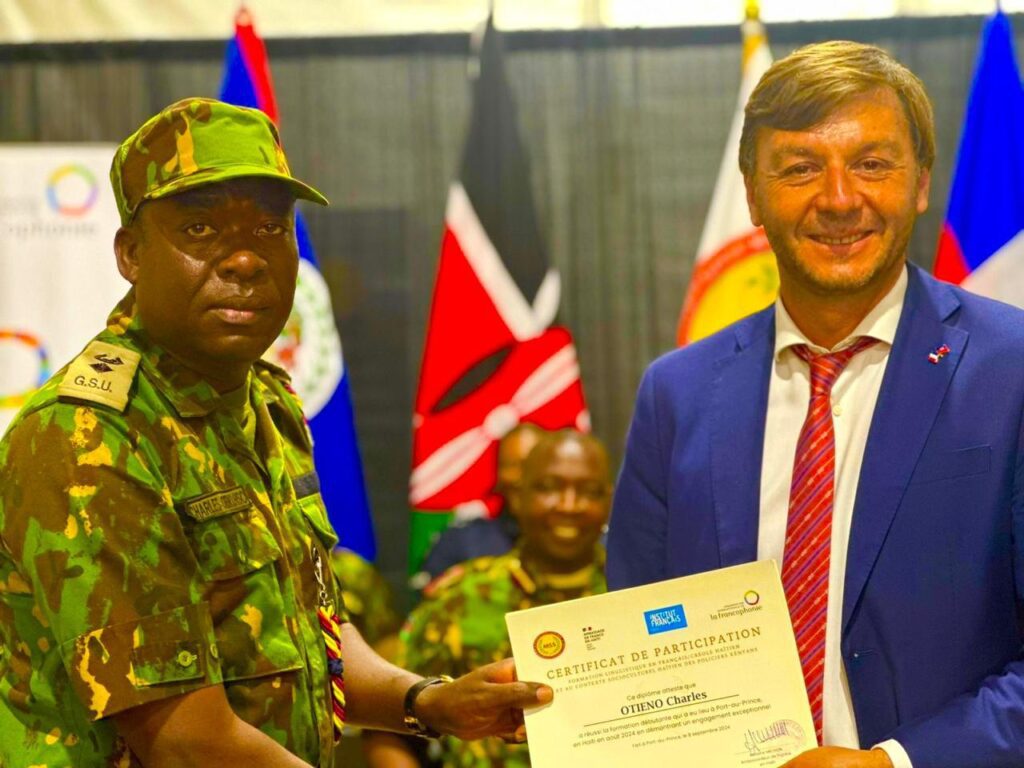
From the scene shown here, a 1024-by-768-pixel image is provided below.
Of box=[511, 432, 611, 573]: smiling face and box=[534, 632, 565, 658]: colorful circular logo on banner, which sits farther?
box=[511, 432, 611, 573]: smiling face

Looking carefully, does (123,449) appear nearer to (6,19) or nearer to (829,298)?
(829,298)

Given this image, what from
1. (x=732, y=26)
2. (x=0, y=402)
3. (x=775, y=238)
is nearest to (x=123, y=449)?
(x=775, y=238)

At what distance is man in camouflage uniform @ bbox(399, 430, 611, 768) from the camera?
402 cm

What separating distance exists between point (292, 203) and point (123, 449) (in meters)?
0.46

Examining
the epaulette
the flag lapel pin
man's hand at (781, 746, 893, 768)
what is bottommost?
man's hand at (781, 746, 893, 768)

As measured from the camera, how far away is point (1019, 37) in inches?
221

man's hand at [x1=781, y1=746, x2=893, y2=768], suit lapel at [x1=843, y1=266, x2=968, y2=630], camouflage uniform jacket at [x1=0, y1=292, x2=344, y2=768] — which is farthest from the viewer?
suit lapel at [x1=843, y1=266, x2=968, y2=630]

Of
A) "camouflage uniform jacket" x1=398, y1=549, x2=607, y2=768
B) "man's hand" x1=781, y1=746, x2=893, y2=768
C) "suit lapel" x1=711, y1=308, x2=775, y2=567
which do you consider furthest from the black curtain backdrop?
"man's hand" x1=781, y1=746, x2=893, y2=768

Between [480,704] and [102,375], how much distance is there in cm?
86

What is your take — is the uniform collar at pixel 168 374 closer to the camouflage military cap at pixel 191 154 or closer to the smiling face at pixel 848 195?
the camouflage military cap at pixel 191 154

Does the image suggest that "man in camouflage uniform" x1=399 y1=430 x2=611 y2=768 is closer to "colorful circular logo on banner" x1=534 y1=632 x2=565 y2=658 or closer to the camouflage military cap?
"colorful circular logo on banner" x1=534 y1=632 x2=565 y2=658

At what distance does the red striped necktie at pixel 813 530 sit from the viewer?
7.24ft

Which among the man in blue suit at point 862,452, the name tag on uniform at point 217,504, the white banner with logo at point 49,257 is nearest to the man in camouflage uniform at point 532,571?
the man in blue suit at point 862,452

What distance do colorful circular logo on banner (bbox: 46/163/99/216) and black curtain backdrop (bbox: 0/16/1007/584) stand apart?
33cm
